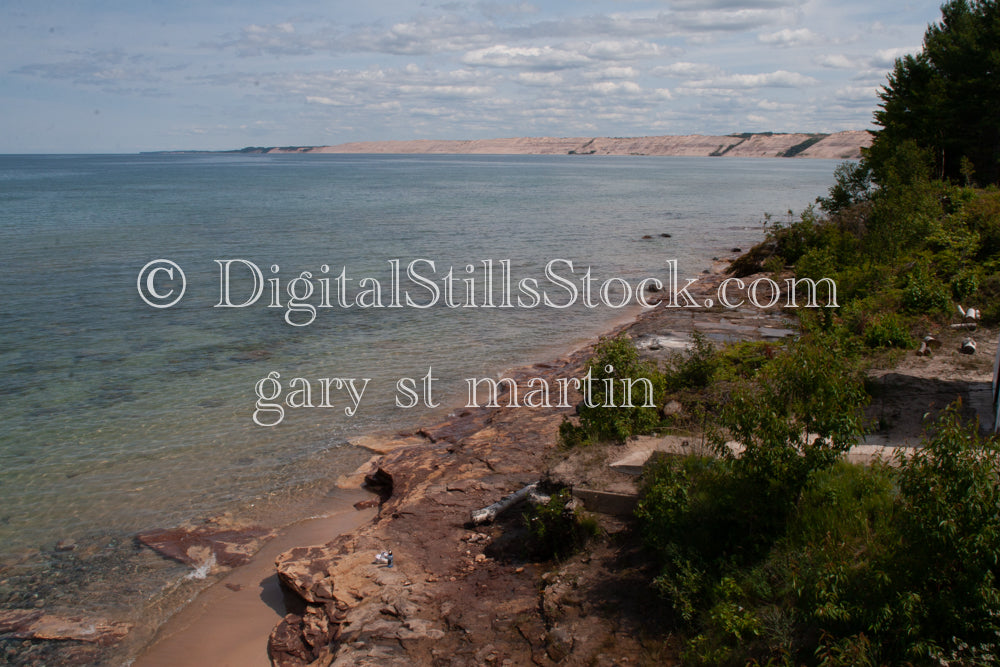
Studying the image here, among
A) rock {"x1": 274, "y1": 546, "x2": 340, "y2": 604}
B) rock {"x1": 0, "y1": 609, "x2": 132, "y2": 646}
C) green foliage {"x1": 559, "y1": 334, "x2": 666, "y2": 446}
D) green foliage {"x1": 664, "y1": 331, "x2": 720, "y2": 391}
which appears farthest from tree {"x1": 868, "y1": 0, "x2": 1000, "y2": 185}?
rock {"x1": 0, "y1": 609, "x2": 132, "y2": 646}

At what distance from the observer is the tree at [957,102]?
28641 mm

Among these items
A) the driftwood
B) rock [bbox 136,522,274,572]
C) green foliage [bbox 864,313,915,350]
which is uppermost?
green foliage [bbox 864,313,915,350]

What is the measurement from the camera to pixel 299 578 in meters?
7.96

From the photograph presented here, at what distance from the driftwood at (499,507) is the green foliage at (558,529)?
0.61 meters

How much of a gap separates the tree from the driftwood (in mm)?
25036

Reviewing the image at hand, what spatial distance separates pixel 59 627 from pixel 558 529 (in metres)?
5.79

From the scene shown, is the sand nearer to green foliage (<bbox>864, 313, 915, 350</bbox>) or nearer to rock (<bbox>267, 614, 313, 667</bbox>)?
rock (<bbox>267, 614, 313, 667</bbox>)

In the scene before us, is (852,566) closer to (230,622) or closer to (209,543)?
(230,622)

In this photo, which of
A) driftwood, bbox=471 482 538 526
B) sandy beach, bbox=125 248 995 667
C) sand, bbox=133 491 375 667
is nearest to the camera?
sandy beach, bbox=125 248 995 667

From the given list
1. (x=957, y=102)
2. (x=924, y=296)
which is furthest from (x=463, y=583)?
(x=957, y=102)

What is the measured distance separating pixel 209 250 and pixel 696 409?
2923 cm

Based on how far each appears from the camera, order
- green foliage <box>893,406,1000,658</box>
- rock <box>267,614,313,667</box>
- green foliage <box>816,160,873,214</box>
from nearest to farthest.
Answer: green foliage <box>893,406,1000,658</box>, rock <box>267,614,313,667</box>, green foliage <box>816,160,873,214</box>

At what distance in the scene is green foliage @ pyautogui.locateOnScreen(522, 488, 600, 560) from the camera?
7578mm

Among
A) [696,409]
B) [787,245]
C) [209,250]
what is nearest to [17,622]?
[696,409]
